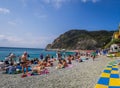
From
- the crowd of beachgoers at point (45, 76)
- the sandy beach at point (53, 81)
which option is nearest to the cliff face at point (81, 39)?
the crowd of beachgoers at point (45, 76)

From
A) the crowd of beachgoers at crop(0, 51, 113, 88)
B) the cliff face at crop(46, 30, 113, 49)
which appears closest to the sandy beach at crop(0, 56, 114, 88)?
the crowd of beachgoers at crop(0, 51, 113, 88)

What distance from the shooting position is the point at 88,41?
14400cm

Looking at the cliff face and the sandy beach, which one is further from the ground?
the cliff face

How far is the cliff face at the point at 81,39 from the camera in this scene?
463 feet

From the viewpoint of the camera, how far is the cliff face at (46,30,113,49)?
14116 centimetres

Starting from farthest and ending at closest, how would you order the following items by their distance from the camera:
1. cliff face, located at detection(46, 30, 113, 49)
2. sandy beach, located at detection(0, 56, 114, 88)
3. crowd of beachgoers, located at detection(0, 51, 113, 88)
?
cliff face, located at detection(46, 30, 113, 49), crowd of beachgoers, located at detection(0, 51, 113, 88), sandy beach, located at detection(0, 56, 114, 88)

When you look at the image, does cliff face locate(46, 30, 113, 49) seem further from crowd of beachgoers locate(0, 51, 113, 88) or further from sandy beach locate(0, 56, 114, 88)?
sandy beach locate(0, 56, 114, 88)

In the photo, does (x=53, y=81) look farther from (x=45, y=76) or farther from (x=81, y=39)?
(x=81, y=39)

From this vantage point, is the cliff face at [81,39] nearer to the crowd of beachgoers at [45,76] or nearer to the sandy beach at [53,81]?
the crowd of beachgoers at [45,76]

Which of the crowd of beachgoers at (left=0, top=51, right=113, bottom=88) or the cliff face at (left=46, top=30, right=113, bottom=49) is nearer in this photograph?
the crowd of beachgoers at (left=0, top=51, right=113, bottom=88)

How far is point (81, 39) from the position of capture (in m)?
152

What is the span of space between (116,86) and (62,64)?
9474 mm

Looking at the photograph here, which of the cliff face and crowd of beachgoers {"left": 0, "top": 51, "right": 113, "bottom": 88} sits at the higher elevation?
the cliff face

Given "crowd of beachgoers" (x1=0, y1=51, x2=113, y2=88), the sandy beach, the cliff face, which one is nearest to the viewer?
the sandy beach
